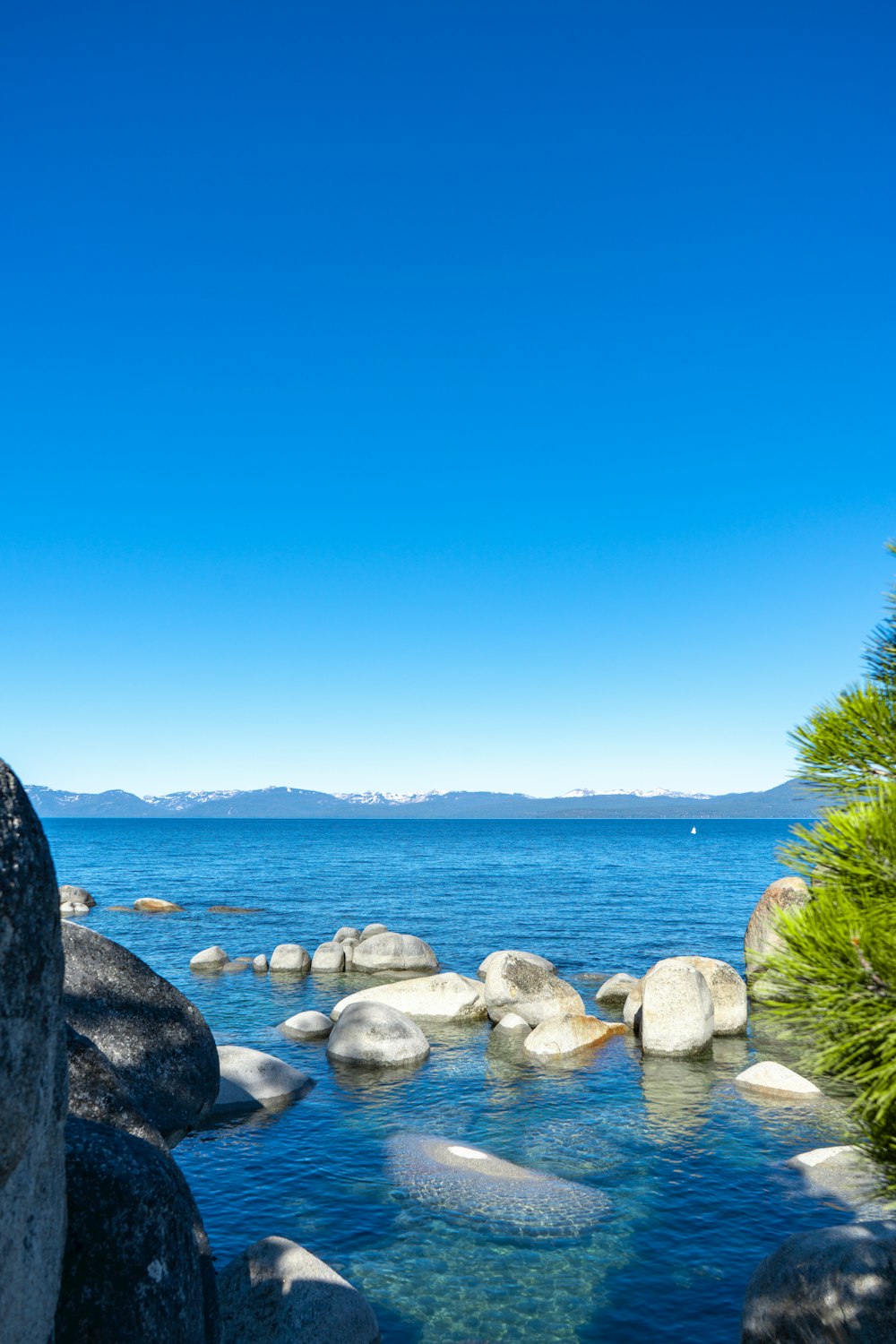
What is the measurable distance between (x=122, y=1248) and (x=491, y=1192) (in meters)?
9.55

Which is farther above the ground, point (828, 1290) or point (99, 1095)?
point (99, 1095)

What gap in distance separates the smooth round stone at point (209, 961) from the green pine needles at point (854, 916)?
34.6m

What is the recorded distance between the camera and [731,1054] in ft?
76.1

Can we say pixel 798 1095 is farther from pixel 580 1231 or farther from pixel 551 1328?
pixel 551 1328

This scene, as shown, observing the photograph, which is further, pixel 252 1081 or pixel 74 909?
pixel 74 909

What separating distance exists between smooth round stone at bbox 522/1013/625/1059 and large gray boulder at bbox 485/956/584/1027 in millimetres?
847

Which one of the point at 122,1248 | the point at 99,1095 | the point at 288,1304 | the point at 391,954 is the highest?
the point at 99,1095

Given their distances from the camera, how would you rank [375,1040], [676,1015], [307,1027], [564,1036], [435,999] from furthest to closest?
[435,999] → [307,1027] → [564,1036] → [676,1015] → [375,1040]

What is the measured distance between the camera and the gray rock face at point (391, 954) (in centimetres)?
3476

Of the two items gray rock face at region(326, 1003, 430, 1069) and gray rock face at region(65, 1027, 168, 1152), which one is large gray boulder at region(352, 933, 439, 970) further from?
gray rock face at region(65, 1027, 168, 1152)

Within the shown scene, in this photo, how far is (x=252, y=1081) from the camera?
63.3 ft

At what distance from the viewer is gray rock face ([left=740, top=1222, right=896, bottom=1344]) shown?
28.9 ft

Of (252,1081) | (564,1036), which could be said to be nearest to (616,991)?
(564,1036)

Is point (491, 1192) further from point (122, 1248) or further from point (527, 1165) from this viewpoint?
point (122, 1248)
